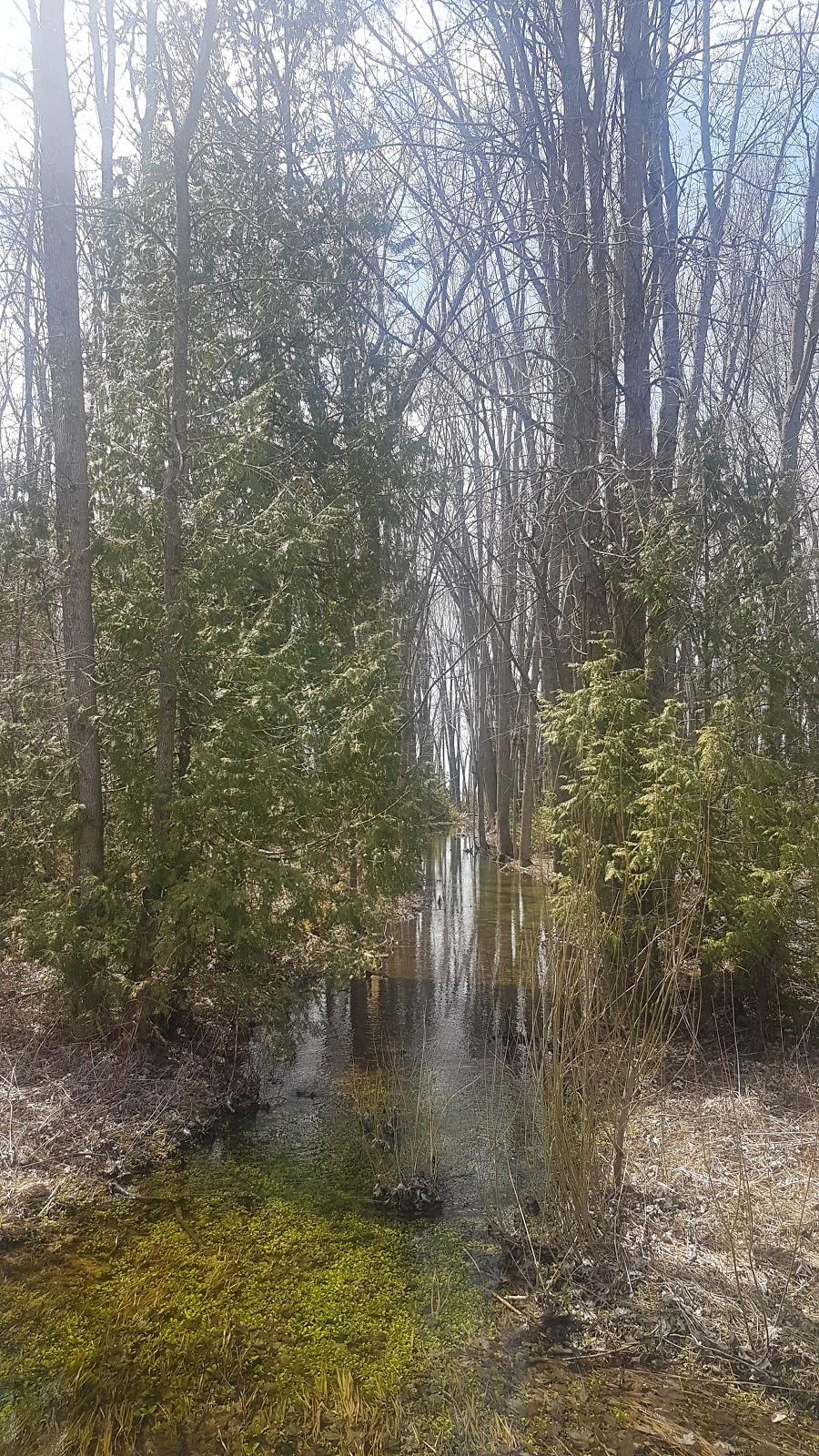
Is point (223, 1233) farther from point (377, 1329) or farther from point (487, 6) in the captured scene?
point (487, 6)

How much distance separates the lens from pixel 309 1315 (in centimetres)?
387

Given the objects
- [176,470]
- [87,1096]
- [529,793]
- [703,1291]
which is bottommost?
[703,1291]

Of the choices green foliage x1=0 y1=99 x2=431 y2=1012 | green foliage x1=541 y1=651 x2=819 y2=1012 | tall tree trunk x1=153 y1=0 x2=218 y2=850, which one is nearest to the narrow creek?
green foliage x1=0 y1=99 x2=431 y2=1012

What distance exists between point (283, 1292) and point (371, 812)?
382cm

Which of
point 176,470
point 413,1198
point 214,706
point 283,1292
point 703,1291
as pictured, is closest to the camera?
point 703,1291

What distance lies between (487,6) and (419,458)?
13.3 ft

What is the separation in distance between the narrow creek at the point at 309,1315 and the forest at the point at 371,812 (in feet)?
0.08

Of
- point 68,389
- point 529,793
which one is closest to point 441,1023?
point 68,389

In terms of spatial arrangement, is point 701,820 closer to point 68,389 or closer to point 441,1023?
point 441,1023

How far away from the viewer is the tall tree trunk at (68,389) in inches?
261

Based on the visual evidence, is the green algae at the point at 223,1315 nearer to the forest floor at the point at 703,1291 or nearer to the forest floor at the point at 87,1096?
the forest floor at the point at 87,1096

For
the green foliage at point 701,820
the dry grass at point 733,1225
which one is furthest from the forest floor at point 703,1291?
the green foliage at point 701,820

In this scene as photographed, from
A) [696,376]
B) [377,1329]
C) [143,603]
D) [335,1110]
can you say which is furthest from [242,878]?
[696,376]

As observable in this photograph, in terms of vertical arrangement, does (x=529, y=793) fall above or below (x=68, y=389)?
below
